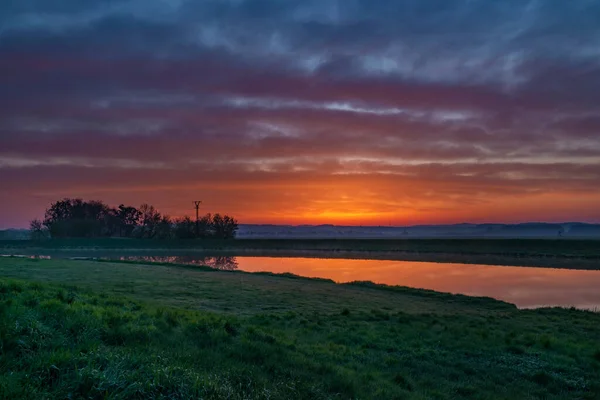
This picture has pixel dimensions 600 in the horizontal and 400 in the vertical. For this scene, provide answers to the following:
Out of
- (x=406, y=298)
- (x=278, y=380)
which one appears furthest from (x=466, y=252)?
(x=278, y=380)

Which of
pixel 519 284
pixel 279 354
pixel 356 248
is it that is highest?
pixel 279 354

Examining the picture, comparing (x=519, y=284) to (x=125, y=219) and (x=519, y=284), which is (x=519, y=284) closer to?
(x=519, y=284)

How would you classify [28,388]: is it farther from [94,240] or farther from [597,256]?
[94,240]

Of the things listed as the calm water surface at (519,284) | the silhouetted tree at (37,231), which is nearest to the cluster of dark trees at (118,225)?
the silhouetted tree at (37,231)

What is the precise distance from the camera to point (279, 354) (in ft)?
30.9

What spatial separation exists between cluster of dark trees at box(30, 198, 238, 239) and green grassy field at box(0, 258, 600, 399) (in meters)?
113

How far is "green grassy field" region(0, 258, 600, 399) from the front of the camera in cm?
640

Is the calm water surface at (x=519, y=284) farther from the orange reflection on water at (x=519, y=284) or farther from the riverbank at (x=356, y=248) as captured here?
the riverbank at (x=356, y=248)

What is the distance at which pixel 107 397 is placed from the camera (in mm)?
5762

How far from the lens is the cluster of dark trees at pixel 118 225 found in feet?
Answer: 414

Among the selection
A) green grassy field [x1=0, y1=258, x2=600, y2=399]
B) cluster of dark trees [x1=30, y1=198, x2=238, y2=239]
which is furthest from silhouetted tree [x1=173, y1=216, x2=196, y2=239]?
green grassy field [x1=0, y1=258, x2=600, y2=399]

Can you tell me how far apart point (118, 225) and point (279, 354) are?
144 meters

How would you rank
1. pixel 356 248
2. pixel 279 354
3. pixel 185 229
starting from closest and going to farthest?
pixel 279 354 → pixel 356 248 → pixel 185 229

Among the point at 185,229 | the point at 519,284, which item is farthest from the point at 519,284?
the point at 185,229
